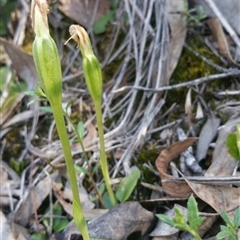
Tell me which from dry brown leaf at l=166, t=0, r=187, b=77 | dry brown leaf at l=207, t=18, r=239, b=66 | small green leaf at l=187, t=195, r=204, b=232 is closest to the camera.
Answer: small green leaf at l=187, t=195, r=204, b=232

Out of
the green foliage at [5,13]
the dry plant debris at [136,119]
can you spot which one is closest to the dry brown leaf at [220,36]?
the dry plant debris at [136,119]

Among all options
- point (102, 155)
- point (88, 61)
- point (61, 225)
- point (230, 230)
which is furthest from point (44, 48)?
point (61, 225)

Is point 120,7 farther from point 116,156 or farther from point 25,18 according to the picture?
point 116,156

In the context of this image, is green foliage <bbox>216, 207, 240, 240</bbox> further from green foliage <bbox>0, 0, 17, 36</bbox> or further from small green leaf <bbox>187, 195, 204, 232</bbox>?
green foliage <bbox>0, 0, 17, 36</bbox>

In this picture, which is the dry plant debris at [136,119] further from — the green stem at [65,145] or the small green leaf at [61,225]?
the green stem at [65,145]

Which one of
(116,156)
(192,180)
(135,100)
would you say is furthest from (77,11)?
(192,180)

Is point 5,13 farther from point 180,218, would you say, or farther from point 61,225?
point 180,218

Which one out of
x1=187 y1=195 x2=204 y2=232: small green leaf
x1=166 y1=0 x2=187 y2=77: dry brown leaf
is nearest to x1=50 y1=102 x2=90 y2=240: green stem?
x1=187 y1=195 x2=204 y2=232: small green leaf
